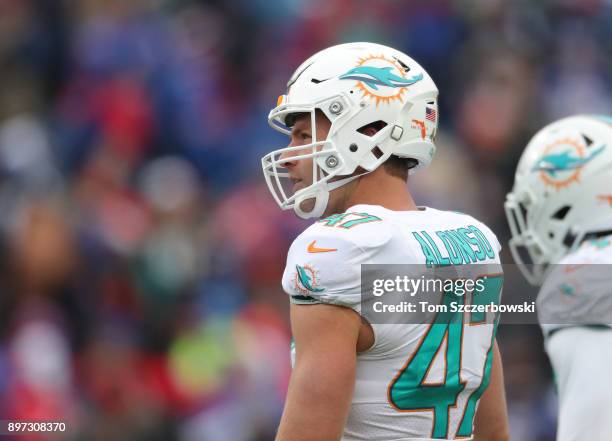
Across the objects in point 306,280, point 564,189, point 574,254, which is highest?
point 564,189

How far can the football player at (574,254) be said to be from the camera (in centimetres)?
344

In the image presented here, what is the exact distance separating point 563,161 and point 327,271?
5.52ft

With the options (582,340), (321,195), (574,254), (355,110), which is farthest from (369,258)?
(574,254)

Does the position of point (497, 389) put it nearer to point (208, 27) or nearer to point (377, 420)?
point (377, 420)

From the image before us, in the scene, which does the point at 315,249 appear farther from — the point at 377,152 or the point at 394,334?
the point at 377,152

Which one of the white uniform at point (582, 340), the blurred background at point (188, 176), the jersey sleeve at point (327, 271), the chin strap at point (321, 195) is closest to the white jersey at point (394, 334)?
the jersey sleeve at point (327, 271)

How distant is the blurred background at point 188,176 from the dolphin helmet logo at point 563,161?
2.48m

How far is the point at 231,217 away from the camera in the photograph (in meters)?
6.96

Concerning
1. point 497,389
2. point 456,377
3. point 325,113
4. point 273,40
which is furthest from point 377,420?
point 273,40

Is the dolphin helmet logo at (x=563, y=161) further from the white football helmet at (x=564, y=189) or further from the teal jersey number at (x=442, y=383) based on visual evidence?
the teal jersey number at (x=442, y=383)

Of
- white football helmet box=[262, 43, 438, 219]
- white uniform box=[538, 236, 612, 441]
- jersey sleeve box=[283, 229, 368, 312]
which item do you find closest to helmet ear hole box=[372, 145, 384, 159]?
white football helmet box=[262, 43, 438, 219]

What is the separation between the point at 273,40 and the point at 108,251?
96.6 inches

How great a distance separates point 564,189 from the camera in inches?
156

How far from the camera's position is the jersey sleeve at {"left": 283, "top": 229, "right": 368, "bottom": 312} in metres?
2.58
